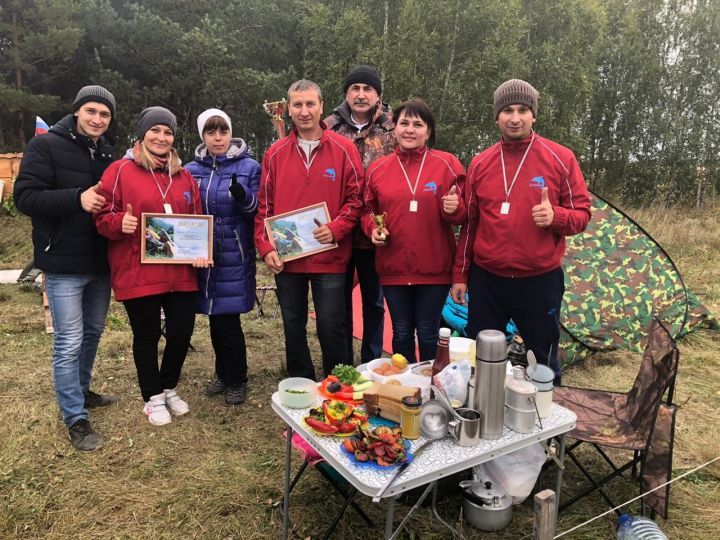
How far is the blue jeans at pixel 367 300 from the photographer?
11.8 feet

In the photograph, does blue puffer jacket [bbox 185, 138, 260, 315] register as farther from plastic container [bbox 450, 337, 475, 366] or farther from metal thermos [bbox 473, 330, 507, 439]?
metal thermos [bbox 473, 330, 507, 439]

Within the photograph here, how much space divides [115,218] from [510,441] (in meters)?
2.29

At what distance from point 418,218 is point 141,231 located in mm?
1563

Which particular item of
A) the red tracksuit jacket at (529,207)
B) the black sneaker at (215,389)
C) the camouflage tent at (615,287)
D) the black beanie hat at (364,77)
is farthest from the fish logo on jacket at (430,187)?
the camouflage tent at (615,287)

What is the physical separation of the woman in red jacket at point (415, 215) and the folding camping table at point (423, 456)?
1098 millimetres

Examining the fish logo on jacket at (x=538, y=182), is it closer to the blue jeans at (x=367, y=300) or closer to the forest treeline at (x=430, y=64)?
the blue jeans at (x=367, y=300)

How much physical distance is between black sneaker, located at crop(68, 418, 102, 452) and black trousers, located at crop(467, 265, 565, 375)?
2.36 meters

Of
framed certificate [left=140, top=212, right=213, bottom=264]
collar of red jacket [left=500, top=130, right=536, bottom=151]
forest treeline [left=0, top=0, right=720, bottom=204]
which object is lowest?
framed certificate [left=140, top=212, right=213, bottom=264]

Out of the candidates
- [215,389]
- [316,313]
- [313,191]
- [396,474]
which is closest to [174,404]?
[215,389]

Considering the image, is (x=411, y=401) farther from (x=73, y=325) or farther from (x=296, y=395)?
(x=73, y=325)

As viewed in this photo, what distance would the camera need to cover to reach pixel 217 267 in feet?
11.3

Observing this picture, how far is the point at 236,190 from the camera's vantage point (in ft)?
10.6

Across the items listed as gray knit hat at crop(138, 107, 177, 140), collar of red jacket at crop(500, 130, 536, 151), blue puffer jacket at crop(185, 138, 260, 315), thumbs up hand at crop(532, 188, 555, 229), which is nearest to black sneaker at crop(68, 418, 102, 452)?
blue puffer jacket at crop(185, 138, 260, 315)

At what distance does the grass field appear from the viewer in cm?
263
